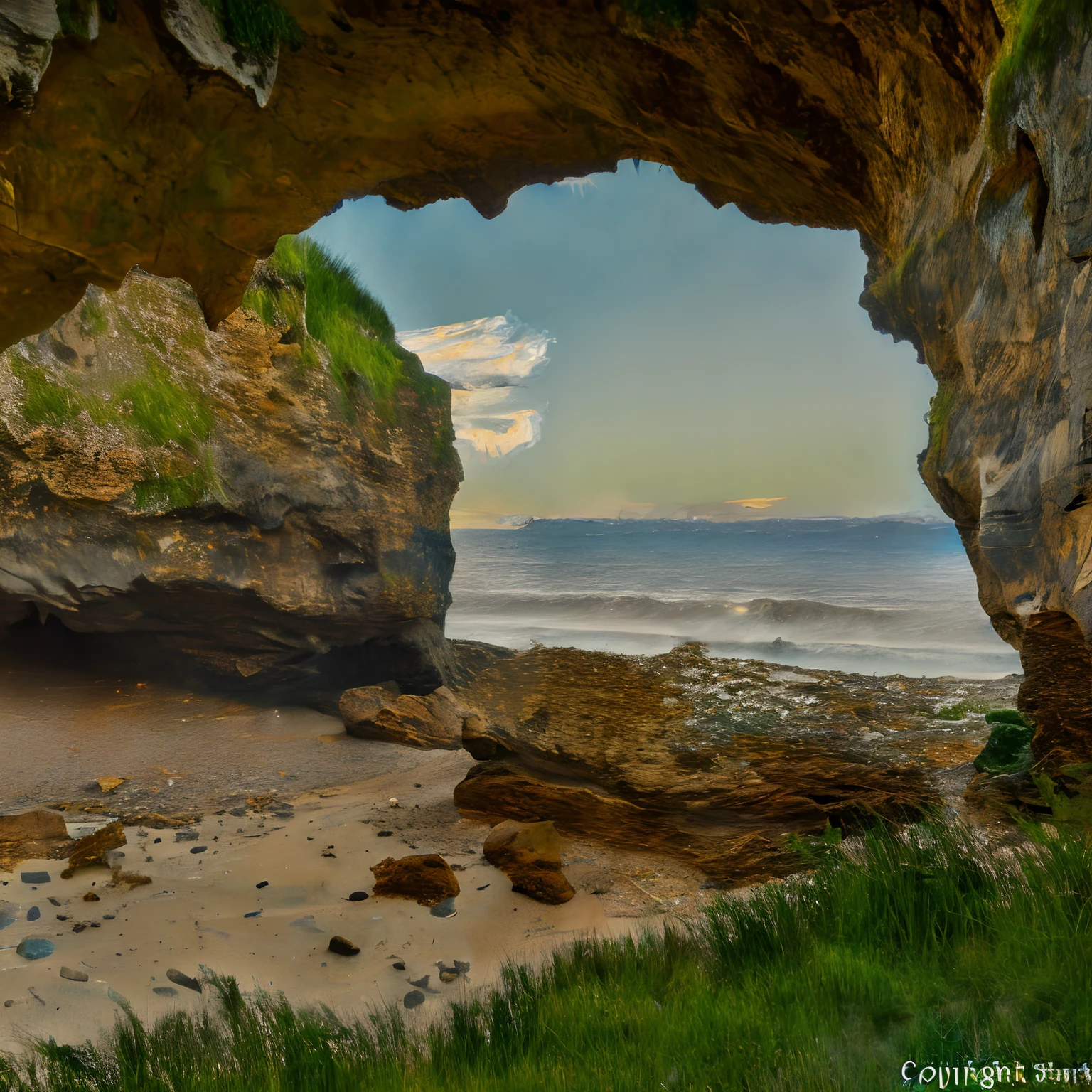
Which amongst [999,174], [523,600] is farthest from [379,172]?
[523,600]

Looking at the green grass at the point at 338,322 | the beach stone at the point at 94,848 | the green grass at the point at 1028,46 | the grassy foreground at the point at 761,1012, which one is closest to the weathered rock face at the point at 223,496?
the green grass at the point at 338,322

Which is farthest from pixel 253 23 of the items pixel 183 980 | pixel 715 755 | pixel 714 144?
pixel 715 755

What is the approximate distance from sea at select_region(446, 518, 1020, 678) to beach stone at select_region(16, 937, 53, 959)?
13.5m

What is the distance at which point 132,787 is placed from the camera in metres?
6.07

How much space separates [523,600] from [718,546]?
77.7 feet

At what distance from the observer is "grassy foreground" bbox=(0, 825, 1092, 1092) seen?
→ 151cm

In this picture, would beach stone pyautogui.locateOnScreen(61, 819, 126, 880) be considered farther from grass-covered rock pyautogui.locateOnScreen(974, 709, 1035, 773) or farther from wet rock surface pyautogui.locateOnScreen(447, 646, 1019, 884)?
grass-covered rock pyautogui.locateOnScreen(974, 709, 1035, 773)

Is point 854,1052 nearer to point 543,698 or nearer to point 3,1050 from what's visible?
point 3,1050

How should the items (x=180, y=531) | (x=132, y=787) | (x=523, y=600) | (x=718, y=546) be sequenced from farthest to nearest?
(x=718, y=546), (x=523, y=600), (x=180, y=531), (x=132, y=787)

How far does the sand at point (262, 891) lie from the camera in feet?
9.74

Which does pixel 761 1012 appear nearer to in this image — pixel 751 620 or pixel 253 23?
pixel 253 23

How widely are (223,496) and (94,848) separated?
14.2 feet

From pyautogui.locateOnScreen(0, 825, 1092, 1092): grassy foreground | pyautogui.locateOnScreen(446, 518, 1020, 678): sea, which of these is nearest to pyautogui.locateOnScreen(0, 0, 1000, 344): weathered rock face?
pyautogui.locateOnScreen(0, 825, 1092, 1092): grassy foreground

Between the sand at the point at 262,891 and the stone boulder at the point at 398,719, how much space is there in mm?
736
